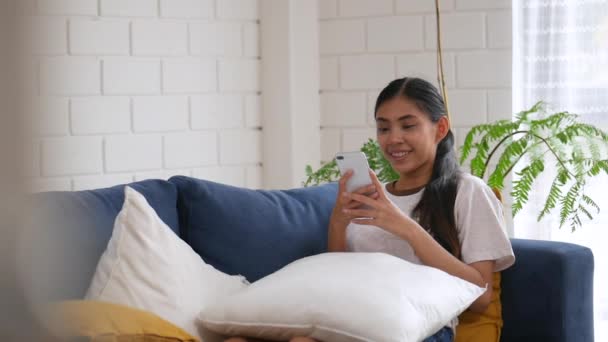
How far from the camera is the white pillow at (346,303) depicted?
1581 millimetres

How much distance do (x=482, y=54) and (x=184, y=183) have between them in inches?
64.1

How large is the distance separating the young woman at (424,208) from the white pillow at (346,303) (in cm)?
15

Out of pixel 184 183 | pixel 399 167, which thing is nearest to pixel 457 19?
pixel 399 167

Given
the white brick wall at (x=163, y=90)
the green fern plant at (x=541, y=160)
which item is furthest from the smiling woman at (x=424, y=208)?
the white brick wall at (x=163, y=90)

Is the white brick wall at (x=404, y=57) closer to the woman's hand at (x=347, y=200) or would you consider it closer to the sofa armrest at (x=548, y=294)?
the sofa armrest at (x=548, y=294)

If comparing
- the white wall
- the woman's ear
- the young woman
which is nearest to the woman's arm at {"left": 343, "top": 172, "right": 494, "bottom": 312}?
the young woman

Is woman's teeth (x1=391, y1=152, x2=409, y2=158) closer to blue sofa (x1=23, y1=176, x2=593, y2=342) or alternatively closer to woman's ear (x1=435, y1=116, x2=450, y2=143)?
woman's ear (x1=435, y1=116, x2=450, y2=143)

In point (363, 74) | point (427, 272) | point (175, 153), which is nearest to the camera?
point (427, 272)

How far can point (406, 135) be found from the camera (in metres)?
2.13

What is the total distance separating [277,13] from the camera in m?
3.32

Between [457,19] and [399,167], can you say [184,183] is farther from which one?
[457,19]

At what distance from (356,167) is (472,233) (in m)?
0.32

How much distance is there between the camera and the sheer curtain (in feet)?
10.4

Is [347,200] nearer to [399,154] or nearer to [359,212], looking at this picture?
[359,212]
